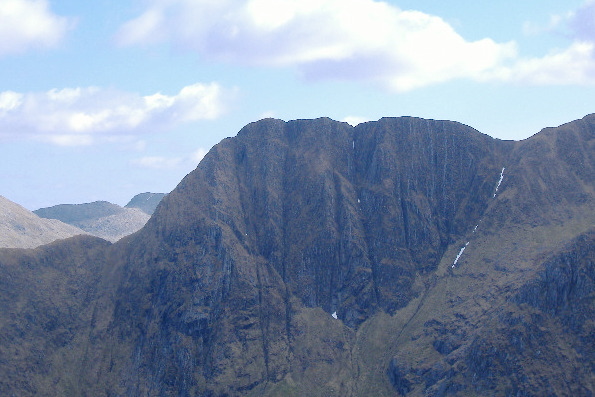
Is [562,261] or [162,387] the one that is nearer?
[562,261]

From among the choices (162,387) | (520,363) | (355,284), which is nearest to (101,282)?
(162,387)

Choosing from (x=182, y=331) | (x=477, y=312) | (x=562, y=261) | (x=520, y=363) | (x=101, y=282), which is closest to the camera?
(x=520, y=363)

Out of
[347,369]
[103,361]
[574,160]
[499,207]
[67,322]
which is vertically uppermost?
[574,160]

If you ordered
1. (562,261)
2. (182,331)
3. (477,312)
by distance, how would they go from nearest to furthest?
(562,261)
(477,312)
(182,331)

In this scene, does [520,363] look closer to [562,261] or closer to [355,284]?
[562,261]

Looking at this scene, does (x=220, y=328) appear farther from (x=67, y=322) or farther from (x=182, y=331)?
(x=67, y=322)

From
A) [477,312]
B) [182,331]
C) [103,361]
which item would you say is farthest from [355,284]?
[103,361]

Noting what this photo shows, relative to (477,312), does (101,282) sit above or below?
above
